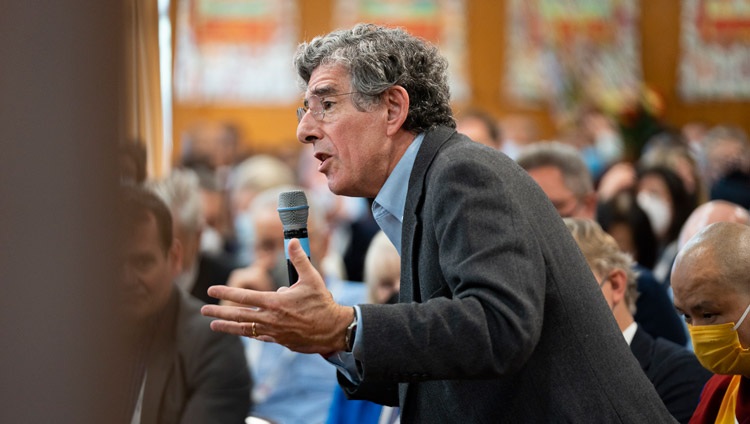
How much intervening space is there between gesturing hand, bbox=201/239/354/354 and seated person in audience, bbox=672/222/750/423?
93cm

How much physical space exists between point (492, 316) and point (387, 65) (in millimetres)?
515

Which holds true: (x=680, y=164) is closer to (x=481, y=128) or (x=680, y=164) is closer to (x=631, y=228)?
(x=481, y=128)

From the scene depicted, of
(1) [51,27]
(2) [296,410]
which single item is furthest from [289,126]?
(1) [51,27]

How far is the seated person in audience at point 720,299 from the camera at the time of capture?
6.50 ft

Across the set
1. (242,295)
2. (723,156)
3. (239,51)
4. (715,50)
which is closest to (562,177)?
(242,295)

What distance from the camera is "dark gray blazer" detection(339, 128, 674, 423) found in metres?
1.35

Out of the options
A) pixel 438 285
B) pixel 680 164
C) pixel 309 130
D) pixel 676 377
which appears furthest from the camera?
pixel 680 164

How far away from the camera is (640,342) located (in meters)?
2.47

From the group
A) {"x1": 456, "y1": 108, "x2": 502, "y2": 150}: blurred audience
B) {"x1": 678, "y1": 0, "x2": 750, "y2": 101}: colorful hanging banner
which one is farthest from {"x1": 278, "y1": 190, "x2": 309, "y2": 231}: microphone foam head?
{"x1": 678, "y1": 0, "x2": 750, "y2": 101}: colorful hanging banner

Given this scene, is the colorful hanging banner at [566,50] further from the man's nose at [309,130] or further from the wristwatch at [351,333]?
the wristwatch at [351,333]

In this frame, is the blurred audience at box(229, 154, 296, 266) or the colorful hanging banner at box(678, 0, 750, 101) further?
the colorful hanging banner at box(678, 0, 750, 101)

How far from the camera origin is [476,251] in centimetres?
139

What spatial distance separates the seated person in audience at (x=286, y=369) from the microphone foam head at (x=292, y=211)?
1.85 m

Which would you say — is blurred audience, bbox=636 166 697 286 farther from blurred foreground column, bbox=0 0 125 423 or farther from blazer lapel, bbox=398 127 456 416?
blurred foreground column, bbox=0 0 125 423
